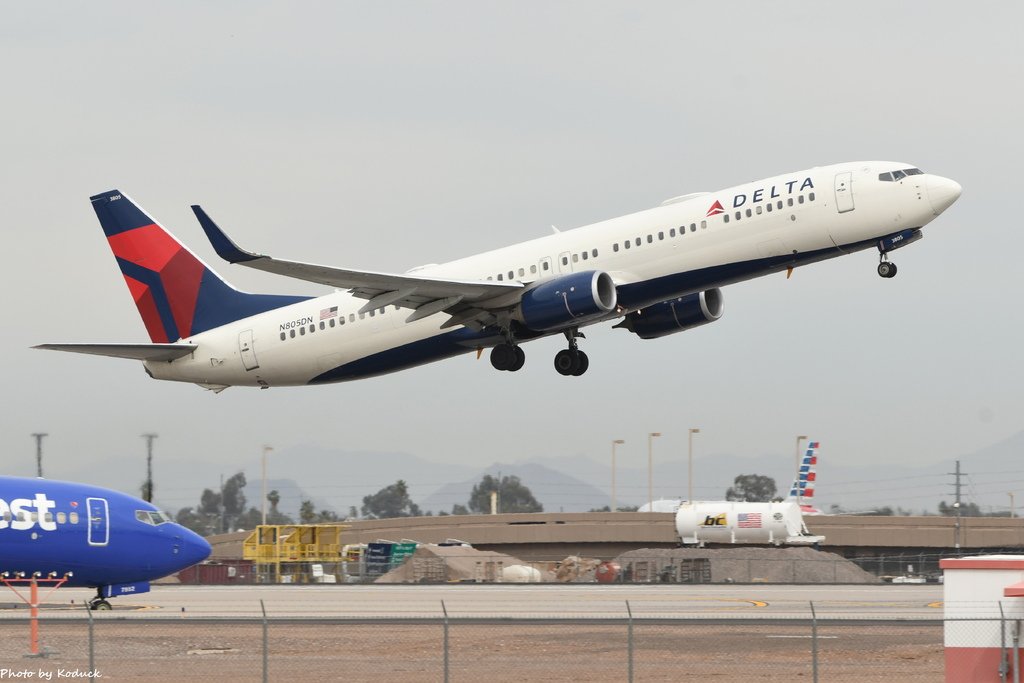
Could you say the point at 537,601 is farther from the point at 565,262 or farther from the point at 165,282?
the point at 165,282

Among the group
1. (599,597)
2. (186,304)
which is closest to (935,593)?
(599,597)

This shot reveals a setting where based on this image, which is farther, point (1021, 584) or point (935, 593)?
point (935, 593)

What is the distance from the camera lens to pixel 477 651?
1270 inches

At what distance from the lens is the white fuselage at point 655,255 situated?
41812 millimetres

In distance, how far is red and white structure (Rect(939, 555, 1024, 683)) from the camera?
23844 millimetres

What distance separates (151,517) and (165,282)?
1463 cm

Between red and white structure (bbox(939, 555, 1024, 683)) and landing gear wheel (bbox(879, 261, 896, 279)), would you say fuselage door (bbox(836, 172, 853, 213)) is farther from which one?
red and white structure (bbox(939, 555, 1024, 683))

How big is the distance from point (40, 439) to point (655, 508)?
51766 millimetres

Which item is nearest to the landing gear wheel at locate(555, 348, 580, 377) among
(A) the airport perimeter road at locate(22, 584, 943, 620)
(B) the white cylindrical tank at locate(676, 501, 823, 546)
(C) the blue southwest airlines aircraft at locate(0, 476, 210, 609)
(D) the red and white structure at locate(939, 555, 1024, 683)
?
(A) the airport perimeter road at locate(22, 584, 943, 620)

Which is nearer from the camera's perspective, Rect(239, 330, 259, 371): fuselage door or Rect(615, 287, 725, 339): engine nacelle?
Rect(615, 287, 725, 339): engine nacelle

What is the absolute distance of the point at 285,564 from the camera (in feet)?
252

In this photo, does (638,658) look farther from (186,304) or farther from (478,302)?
(186,304)

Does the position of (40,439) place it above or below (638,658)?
above

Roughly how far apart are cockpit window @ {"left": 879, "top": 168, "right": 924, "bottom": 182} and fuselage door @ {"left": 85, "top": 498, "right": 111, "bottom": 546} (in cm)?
2428
